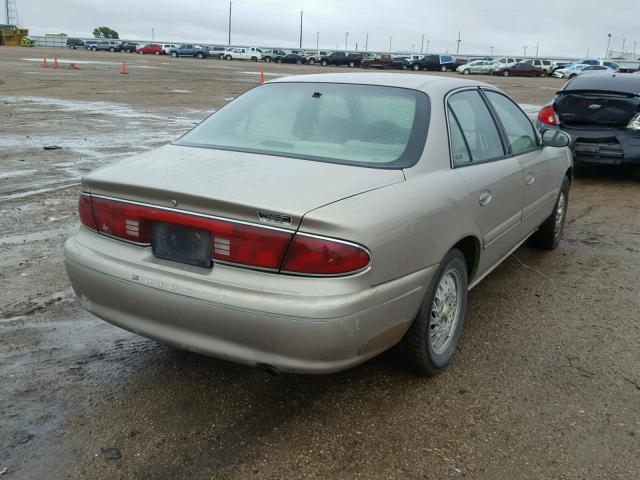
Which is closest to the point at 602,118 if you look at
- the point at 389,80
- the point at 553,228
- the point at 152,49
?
the point at 553,228

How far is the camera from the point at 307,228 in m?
2.54

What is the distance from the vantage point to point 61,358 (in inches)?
137

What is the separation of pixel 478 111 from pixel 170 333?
2.48 m

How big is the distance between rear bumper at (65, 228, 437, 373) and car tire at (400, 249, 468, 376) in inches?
5.4

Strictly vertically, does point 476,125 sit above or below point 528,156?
above

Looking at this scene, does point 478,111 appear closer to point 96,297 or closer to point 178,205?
point 178,205

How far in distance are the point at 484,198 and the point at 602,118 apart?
5.80 m

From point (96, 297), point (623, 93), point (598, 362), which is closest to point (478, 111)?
point (598, 362)

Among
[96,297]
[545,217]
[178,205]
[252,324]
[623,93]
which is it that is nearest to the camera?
[252,324]

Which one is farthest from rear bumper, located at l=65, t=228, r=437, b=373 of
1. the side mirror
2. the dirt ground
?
the side mirror

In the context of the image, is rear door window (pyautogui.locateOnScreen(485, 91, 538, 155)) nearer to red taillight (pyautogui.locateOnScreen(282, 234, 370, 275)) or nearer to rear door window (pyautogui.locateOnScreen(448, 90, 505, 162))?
rear door window (pyautogui.locateOnScreen(448, 90, 505, 162))

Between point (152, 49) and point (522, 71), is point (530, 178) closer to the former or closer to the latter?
point (522, 71)

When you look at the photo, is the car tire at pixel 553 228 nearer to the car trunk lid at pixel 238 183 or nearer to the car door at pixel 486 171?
the car door at pixel 486 171

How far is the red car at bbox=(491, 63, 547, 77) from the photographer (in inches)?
2306
